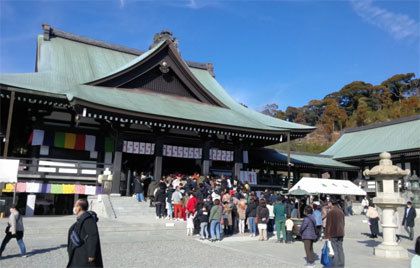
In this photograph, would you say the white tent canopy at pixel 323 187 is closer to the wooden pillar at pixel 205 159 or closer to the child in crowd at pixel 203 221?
the wooden pillar at pixel 205 159

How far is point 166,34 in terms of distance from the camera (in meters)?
24.1

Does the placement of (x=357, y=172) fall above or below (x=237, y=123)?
below

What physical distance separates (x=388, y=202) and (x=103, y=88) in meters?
Answer: 15.9

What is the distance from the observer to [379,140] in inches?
1287

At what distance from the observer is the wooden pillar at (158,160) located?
63.5ft

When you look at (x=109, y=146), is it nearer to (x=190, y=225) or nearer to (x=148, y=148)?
(x=148, y=148)

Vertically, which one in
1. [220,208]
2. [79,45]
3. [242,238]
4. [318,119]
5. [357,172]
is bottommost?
[242,238]

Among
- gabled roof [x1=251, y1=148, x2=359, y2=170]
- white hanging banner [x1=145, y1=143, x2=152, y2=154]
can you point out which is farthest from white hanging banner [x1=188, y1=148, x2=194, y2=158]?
gabled roof [x1=251, y1=148, x2=359, y2=170]

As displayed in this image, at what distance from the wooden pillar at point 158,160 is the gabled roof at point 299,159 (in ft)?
29.8

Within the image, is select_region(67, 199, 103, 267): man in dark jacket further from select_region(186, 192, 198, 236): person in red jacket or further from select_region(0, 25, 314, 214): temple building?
select_region(0, 25, 314, 214): temple building

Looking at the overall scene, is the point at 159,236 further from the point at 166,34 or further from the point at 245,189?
the point at 166,34

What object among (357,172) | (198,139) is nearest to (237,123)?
(198,139)

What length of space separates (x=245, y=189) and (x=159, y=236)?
7237 millimetres

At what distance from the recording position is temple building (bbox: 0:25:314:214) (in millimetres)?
17344
